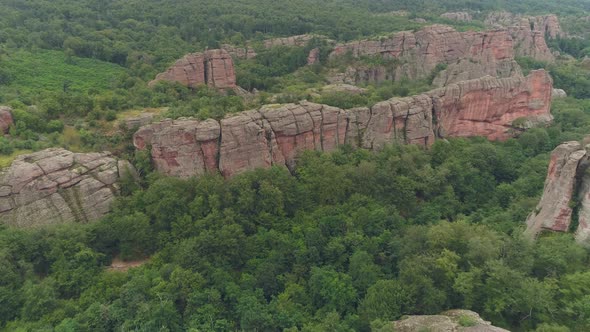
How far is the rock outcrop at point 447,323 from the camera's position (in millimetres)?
19456

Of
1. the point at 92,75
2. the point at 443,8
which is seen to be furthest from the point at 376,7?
the point at 92,75

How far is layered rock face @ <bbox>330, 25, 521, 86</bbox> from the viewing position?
217 ft

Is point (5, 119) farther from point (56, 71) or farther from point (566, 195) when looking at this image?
point (566, 195)

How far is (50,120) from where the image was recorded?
3500 centimetres

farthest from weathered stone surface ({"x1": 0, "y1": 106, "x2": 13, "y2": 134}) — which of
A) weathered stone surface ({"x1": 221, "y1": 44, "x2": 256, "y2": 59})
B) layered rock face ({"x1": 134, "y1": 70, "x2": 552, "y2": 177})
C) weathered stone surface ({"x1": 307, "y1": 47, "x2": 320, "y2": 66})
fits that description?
weathered stone surface ({"x1": 307, "y1": 47, "x2": 320, "y2": 66})

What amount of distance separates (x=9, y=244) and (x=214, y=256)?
1268 cm

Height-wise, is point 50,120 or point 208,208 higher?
point 50,120

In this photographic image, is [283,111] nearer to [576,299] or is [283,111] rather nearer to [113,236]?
[113,236]

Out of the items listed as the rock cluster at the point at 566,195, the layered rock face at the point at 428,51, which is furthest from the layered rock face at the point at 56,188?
the layered rock face at the point at 428,51

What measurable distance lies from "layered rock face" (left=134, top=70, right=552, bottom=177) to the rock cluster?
13.1 meters

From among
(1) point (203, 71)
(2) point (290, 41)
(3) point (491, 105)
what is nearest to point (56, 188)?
(1) point (203, 71)

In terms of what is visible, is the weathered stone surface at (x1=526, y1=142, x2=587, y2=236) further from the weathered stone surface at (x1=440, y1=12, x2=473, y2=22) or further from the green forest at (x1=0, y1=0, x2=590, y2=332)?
the weathered stone surface at (x1=440, y1=12, x2=473, y2=22)

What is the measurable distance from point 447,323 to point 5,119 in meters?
35.2

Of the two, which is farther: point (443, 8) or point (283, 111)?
point (443, 8)
